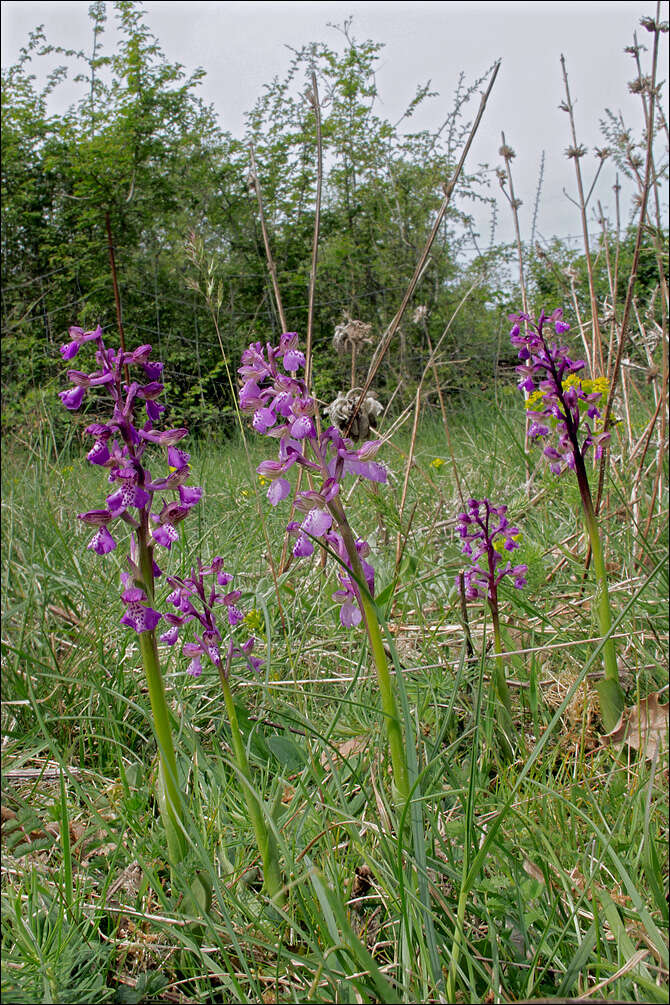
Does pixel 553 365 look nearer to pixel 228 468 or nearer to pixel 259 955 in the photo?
pixel 259 955

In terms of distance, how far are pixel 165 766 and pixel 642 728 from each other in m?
1.18

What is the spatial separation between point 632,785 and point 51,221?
1389 centimetres

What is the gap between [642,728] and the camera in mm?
1702

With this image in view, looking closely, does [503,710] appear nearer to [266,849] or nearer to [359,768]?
[359,768]

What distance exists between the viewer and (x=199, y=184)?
12.2 meters

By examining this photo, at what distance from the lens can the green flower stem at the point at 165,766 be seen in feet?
3.86

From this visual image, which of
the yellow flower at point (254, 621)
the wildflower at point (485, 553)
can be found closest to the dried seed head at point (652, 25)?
the wildflower at point (485, 553)

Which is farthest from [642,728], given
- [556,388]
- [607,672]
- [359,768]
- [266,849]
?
[266,849]

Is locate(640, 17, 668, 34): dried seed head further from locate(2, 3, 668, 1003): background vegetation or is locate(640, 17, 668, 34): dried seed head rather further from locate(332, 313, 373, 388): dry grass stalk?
locate(332, 313, 373, 388): dry grass stalk

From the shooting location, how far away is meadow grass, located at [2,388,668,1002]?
1.01 m

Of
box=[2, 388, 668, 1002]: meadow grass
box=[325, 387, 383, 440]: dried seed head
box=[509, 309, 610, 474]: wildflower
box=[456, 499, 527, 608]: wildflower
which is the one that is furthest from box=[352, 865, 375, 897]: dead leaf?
box=[325, 387, 383, 440]: dried seed head

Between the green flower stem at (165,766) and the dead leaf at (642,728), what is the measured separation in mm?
1019

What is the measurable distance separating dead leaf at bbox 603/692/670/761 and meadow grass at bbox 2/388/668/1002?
0.05m

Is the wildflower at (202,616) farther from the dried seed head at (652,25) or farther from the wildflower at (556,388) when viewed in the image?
the dried seed head at (652,25)
